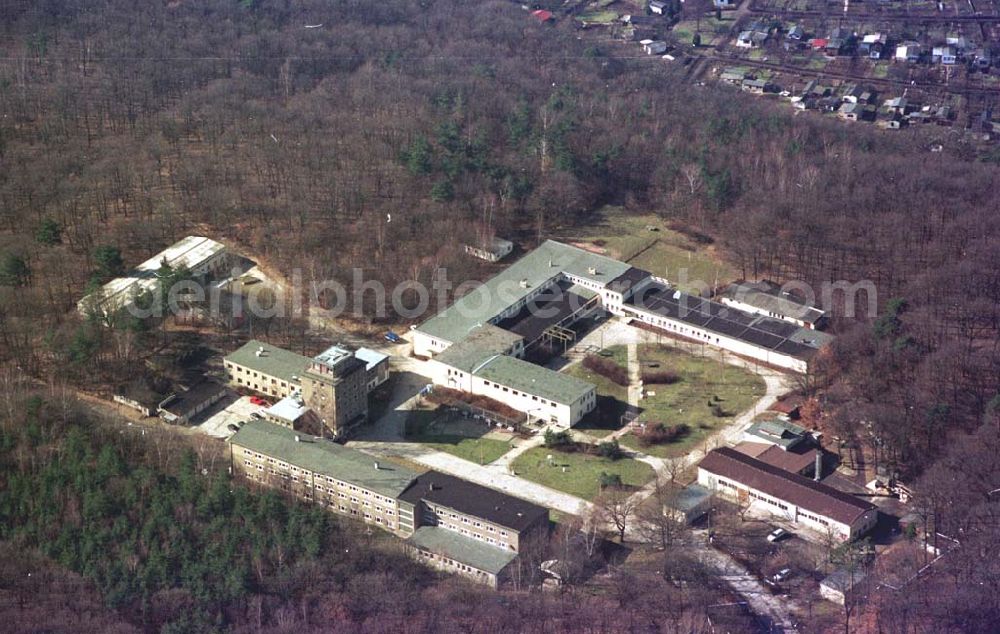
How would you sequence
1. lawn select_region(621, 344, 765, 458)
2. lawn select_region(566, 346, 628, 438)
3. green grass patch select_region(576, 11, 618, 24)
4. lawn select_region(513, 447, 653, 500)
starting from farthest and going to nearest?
green grass patch select_region(576, 11, 618, 24) < lawn select_region(566, 346, 628, 438) < lawn select_region(621, 344, 765, 458) < lawn select_region(513, 447, 653, 500)

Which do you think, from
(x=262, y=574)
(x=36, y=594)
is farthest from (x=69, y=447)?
(x=262, y=574)

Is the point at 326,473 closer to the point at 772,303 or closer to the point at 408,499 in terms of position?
the point at 408,499

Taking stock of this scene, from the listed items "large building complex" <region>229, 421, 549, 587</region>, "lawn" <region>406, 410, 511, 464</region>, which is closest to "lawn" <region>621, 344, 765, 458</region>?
"lawn" <region>406, 410, 511, 464</region>

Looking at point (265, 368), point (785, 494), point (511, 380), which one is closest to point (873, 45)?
point (511, 380)

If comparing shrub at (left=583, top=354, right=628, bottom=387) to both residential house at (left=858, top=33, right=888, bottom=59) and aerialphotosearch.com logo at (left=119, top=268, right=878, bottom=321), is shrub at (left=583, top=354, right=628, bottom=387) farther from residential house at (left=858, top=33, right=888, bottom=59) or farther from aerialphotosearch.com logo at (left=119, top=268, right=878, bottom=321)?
residential house at (left=858, top=33, right=888, bottom=59)

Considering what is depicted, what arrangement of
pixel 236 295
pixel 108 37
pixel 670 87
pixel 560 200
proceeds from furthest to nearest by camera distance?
pixel 670 87, pixel 108 37, pixel 560 200, pixel 236 295

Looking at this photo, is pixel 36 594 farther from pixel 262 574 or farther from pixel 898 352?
pixel 898 352
